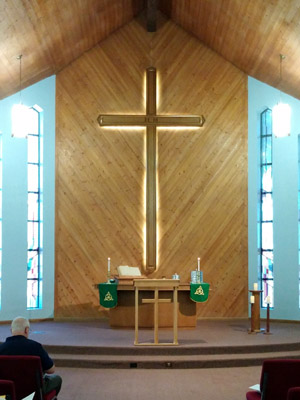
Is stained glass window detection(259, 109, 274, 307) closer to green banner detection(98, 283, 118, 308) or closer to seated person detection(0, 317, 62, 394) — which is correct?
green banner detection(98, 283, 118, 308)

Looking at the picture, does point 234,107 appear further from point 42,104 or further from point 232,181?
point 42,104

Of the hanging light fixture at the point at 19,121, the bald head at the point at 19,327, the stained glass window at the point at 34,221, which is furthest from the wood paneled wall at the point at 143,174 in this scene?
the bald head at the point at 19,327

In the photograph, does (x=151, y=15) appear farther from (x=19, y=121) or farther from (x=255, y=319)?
(x=255, y=319)

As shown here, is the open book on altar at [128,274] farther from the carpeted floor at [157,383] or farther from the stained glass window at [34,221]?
the carpeted floor at [157,383]

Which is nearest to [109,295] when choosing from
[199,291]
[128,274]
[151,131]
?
[128,274]

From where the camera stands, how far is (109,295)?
10180 millimetres

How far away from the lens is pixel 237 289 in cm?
1154

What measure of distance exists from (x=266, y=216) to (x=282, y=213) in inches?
14.4

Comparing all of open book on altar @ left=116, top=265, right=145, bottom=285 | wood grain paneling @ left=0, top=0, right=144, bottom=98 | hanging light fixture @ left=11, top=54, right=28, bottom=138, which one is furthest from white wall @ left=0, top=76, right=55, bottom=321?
open book on altar @ left=116, top=265, right=145, bottom=285

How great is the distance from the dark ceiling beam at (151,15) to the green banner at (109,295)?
4.36 metres

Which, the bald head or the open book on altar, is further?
the open book on altar

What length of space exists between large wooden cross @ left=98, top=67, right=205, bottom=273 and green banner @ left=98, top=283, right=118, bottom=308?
→ 1.40 meters

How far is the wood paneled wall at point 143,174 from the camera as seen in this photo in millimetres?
11516

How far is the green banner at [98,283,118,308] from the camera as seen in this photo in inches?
400
